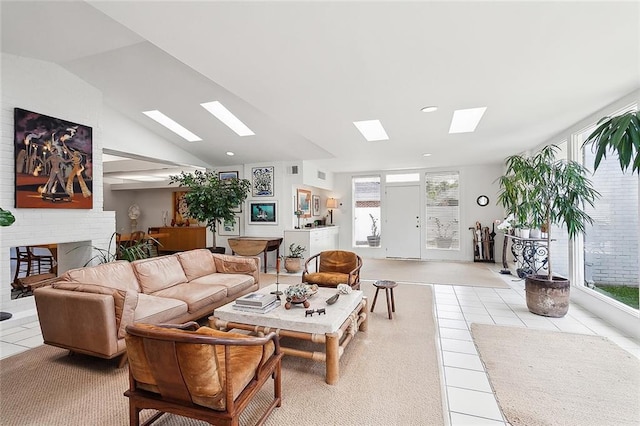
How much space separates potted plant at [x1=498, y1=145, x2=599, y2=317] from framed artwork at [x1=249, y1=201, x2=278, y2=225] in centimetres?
452

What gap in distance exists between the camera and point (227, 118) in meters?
5.06

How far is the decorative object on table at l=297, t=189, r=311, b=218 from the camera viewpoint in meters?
7.05

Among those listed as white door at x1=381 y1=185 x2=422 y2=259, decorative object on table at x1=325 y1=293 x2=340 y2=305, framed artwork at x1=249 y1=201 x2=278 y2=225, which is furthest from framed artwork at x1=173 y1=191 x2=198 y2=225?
decorative object on table at x1=325 y1=293 x2=340 y2=305

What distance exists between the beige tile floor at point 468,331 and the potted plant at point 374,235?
11.0 feet

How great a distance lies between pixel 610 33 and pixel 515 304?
3.11m

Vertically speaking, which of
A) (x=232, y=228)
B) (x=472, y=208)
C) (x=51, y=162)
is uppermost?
(x=51, y=162)

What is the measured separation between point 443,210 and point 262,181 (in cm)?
462

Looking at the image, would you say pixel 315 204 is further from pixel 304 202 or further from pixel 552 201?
pixel 552 201

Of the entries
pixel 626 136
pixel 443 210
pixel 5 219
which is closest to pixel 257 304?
pixel 5 219

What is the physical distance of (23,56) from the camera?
138 inches

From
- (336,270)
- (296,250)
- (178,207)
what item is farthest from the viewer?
(178,207)

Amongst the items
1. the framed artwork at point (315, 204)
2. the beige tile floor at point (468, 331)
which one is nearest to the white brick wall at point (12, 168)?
the beige tile floor at point (468, 331)

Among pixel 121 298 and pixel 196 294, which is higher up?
pixel 121 298

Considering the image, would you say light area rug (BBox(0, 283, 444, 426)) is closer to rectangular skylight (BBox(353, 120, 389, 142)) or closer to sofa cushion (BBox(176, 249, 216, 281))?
sofa cushion (BBox(176, 249, 216, 281))
